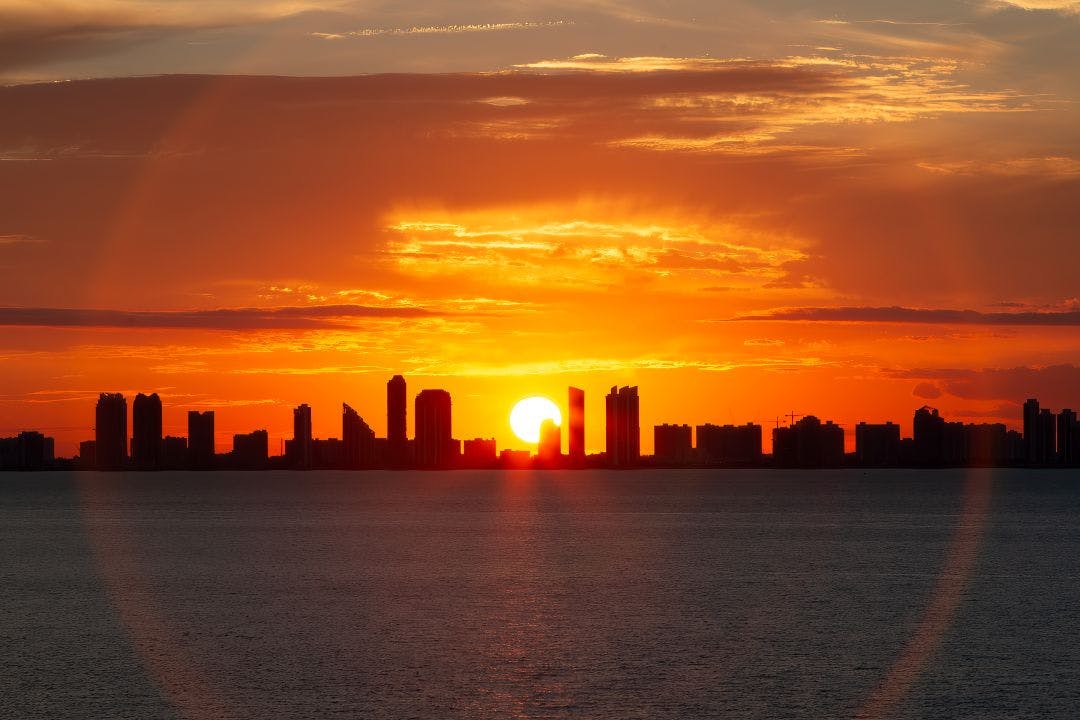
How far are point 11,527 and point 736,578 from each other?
128951mm

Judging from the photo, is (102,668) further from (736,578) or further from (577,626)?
(736,578)

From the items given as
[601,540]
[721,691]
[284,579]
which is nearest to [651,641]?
[721,691]

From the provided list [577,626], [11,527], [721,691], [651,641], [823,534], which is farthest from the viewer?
[11,527]

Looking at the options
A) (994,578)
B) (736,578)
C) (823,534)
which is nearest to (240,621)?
(736,578)

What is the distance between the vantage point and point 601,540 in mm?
150125

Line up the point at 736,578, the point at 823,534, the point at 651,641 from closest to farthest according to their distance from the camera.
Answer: the point at 651,641 → the point at 736,578 → the point at 823,534

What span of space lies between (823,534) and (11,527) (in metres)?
116

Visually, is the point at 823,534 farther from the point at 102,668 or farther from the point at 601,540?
the point at 102,668

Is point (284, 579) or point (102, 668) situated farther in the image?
point (284, 579)

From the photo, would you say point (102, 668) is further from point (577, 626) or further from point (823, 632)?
point (823, 632)

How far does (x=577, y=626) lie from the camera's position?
73.4 metres

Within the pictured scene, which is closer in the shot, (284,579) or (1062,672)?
(1062,672)

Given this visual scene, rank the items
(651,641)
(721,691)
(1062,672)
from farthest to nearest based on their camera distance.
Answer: (651,641), (1062,672), (721,691)

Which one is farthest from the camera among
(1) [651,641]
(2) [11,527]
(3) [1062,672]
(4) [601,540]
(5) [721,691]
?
(2) [11,527]
